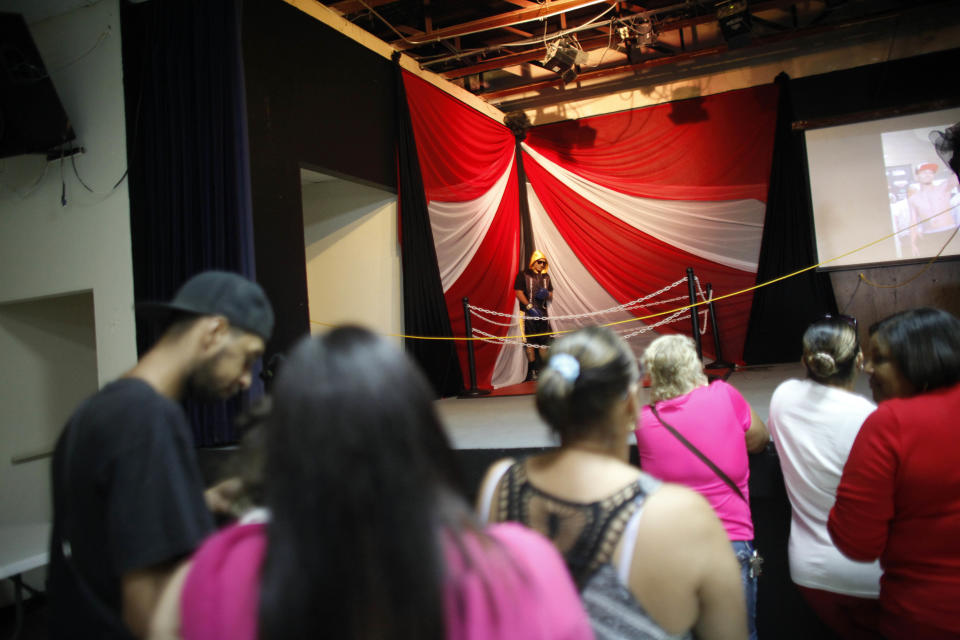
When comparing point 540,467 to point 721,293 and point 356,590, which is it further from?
point 721,293

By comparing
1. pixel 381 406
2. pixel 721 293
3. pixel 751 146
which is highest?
pixel 751 146

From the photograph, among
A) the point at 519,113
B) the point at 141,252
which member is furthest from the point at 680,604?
the point at 519,113

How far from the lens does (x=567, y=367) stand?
3.35ft

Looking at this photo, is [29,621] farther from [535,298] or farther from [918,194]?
[918,194]

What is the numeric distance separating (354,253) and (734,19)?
3889 millimetres

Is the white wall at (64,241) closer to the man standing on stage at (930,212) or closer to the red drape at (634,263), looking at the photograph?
the red drape at (634,263)

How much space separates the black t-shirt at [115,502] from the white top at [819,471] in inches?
59.9

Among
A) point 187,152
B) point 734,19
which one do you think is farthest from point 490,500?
point 734,19

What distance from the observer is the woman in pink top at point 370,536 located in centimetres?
56

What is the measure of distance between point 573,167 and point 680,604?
6.57 m

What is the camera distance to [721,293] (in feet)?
22.2

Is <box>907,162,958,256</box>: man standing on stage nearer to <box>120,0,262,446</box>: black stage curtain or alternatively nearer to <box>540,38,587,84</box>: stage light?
<box>540,38,587,84</box>: stage light

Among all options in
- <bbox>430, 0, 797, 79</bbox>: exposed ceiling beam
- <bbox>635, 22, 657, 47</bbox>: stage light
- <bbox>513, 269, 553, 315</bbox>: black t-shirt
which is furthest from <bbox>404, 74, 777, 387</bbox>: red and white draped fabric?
<bbox>635, 22, 657, 47</bbox>: stage light

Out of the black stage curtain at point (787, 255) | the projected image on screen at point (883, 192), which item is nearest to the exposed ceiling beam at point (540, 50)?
the black stage curtain at point (787, 255)
